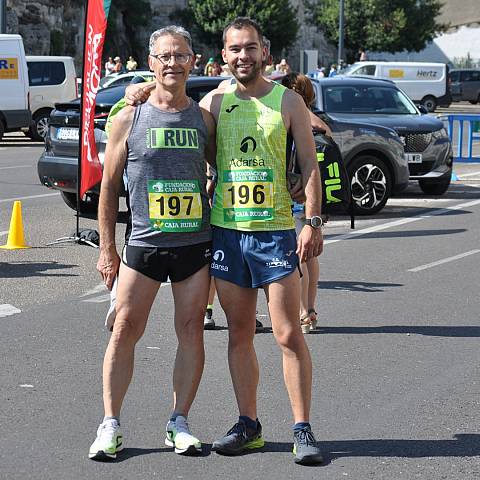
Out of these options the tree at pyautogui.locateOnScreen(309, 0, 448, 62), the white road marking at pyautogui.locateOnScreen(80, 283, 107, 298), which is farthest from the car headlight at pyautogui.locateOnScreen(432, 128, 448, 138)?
the tree at pyautogui.locateOnScreen(309, 0, 448, 62)

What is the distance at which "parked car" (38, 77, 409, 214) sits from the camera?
13648 mm

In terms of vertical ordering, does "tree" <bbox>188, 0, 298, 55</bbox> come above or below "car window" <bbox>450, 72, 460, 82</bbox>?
above

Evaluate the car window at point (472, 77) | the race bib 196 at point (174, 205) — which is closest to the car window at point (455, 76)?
→ the car window at point (472, 77)

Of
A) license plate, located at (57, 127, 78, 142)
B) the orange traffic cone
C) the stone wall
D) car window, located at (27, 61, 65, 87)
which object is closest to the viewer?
the orange traffic cone

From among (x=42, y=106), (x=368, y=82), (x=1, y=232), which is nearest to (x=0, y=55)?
(x=42, y=106)

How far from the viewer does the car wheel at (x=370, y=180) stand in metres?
14.6

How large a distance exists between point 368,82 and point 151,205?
40.5ft

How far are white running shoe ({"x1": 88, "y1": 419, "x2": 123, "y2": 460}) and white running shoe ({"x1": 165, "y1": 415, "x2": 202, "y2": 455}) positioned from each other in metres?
0.23

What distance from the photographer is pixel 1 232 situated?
41.4ft

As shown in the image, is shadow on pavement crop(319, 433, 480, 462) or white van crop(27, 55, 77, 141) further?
white van crop(27, 55, 77, 141)

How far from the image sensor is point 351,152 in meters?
14.6

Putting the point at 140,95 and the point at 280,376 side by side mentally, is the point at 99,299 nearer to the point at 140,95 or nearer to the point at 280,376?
→ the point at 280,376

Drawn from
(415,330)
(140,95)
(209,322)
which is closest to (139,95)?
(140,95)

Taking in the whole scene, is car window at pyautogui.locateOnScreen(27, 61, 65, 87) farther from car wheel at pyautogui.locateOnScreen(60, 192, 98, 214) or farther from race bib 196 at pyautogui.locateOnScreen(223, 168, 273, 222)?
race bib 196 at pyautogui.locateOnScreen(223, 168, 273, 222)
